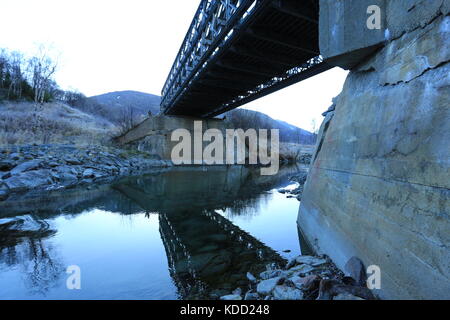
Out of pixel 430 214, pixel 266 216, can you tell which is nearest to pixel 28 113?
pixel 266 216

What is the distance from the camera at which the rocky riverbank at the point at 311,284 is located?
2701 millimetres

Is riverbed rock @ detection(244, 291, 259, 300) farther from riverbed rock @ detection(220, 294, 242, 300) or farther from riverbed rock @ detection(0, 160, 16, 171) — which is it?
riverbed rock @ detection(0, 160, 16, 171)

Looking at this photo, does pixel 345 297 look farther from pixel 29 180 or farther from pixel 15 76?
pixel 15 76

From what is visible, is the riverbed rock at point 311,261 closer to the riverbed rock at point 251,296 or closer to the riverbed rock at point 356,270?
the riverbed rock at point 356,270

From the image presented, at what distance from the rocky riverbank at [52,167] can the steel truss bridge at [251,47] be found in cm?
889

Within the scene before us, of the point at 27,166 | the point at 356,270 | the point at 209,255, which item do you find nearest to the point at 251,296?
Result: the point at 356,270

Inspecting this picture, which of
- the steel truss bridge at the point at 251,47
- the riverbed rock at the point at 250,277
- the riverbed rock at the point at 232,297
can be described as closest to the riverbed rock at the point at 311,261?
the riverbed rock at the point at 250,277

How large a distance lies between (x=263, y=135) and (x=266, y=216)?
4333cm

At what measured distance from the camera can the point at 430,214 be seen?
215 centimetres

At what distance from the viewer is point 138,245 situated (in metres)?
5.46

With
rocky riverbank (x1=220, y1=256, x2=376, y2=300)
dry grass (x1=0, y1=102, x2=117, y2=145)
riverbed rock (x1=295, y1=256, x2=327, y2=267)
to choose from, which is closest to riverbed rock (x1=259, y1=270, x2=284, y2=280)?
rocky riverbank (x1=220, y1=256, x2=376, y2=300)

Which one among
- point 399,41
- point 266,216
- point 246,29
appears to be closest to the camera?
point 399,41
